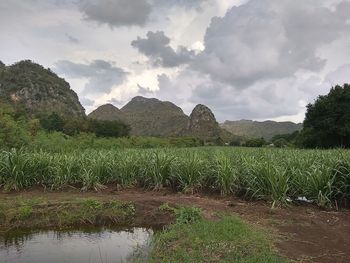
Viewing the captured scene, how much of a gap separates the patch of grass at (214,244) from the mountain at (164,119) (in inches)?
3621

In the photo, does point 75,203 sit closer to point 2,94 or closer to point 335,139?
point 335,139

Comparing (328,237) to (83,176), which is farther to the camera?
(83,176)

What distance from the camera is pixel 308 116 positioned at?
46.9 m

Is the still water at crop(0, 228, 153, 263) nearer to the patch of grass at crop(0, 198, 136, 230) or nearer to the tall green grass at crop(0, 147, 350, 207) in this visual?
the patch of grass at crop(0, 198, 136, 230)

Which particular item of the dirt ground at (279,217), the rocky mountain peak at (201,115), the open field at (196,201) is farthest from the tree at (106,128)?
the rocky mountain peak at (201,115)

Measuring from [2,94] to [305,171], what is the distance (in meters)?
75.1

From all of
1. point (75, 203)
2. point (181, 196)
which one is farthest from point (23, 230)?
point (181, 196)

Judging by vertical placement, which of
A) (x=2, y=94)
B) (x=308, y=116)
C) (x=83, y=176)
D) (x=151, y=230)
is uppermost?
(x=2, y=94)

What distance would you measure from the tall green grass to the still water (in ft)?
10.2

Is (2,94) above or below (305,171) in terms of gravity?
above

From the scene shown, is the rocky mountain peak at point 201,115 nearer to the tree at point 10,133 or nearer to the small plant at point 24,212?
the tree at point 10,133

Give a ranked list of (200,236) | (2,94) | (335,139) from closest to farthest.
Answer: (200,236) → (335,139) → (2,94)

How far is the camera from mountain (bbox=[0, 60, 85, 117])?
265 feet

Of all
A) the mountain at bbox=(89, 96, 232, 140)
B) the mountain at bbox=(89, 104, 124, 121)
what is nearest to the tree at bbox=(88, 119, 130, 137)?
the mountain at bbox=(89, 96, 232, 140)
